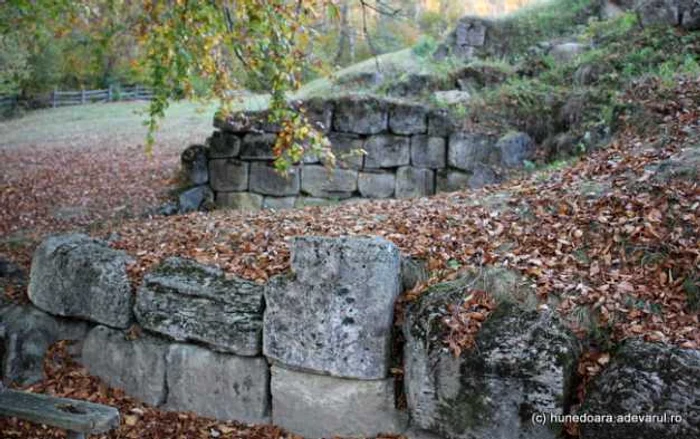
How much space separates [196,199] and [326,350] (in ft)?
23.4

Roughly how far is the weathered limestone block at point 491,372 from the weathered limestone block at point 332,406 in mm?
238

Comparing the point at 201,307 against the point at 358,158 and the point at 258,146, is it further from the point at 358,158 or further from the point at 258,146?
the point at 258,146

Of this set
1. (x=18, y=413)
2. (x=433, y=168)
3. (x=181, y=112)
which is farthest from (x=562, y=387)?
(x=181, y=112)

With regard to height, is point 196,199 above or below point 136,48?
below

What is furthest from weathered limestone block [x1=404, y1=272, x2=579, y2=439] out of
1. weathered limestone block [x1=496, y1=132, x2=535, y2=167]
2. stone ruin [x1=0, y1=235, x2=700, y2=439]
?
weathered limestone block [x1=496, y1=132, x2=535, y2=167]

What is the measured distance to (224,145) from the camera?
1111cm

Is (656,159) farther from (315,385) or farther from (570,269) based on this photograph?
(315,385)

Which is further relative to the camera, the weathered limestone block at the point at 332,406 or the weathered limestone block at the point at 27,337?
the weathered limestone block at the point at 27,337

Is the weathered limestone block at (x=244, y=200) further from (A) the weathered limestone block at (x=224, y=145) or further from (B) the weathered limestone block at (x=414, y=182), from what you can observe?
(B) the weathered limestone block at (x=414, y=182)

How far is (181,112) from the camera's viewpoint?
26000 millimetres

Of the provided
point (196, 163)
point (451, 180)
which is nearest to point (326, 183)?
point (451, 180)

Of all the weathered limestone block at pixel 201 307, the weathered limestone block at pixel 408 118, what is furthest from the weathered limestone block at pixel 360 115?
the weathered limestone block at pixel 201 307

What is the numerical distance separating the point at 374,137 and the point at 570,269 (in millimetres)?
6375

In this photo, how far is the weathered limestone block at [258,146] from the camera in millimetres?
10886
